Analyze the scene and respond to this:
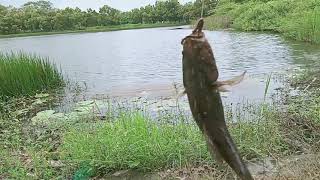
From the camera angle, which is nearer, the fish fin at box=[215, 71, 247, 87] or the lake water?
the fish fin at box=[215, 71, 247, 87]

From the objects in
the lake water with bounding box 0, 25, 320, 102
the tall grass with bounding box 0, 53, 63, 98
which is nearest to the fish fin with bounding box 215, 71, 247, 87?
the lake water with bounding box 0, 25, 320, 102

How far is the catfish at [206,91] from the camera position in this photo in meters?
1.64

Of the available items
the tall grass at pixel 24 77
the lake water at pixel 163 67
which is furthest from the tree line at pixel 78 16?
the tall grass at pixel 24 77

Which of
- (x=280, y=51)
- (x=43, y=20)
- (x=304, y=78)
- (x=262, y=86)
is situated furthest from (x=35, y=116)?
(x=43, y=20)

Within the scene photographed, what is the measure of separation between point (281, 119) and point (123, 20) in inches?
2048

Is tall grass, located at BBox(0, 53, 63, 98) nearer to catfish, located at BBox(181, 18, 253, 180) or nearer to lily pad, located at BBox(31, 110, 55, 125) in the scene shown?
lily pad, located at BBox(31, 110, 55, 125)

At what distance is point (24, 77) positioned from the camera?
10.3 meters

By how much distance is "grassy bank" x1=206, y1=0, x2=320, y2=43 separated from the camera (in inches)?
724

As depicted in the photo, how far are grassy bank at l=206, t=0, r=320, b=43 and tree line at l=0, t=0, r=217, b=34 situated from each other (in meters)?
3.71

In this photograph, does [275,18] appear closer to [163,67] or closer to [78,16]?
[163,67]

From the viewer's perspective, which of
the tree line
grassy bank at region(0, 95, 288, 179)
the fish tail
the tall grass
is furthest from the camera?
the tree line

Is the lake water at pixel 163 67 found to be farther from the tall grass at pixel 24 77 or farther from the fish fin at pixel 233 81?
the fish fin at pixel 233 81

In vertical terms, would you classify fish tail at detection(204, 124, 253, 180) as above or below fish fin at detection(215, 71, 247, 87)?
below

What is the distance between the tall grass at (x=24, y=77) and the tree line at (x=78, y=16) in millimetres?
31376
